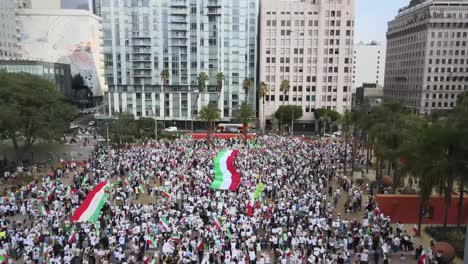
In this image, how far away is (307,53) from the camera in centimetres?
9025

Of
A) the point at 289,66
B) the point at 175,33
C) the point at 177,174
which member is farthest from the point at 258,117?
the point at 177,174

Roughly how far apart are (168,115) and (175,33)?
20.0 m

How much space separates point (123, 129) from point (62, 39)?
108050 millimetres

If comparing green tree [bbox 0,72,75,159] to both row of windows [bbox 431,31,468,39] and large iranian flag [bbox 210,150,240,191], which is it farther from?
row of windows [bbox 431,31,468,39]

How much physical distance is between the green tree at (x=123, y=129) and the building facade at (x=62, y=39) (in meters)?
87.0

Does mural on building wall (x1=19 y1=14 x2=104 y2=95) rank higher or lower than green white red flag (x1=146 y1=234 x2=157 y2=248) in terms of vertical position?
higher

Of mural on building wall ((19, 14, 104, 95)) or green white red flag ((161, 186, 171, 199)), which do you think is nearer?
green white red flag ((161, 186, 171, 199))

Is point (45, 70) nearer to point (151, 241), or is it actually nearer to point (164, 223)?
point (164, 223)

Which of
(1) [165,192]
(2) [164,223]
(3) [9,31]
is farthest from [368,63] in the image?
(2) [164,223]

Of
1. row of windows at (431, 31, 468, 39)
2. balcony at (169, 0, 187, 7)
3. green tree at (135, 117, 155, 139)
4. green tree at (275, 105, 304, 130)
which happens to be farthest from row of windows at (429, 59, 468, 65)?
green tree at (135, 117, 155, 139)

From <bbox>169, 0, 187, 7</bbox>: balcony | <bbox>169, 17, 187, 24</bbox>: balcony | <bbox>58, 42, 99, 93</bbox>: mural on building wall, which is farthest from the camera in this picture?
<bbox>58, 42, 99, 93</bbox>: mural on building wall

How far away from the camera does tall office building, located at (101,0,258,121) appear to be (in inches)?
3474

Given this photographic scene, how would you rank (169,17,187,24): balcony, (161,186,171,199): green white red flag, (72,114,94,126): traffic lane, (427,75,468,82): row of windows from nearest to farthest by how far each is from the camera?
(161,186,171,199): green white red flag < (169,17,187,24): balcony < (72,114,94,126): traffic lane < (427,75,468,82): row of windows

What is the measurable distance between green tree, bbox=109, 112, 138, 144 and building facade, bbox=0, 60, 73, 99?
2582 cm
